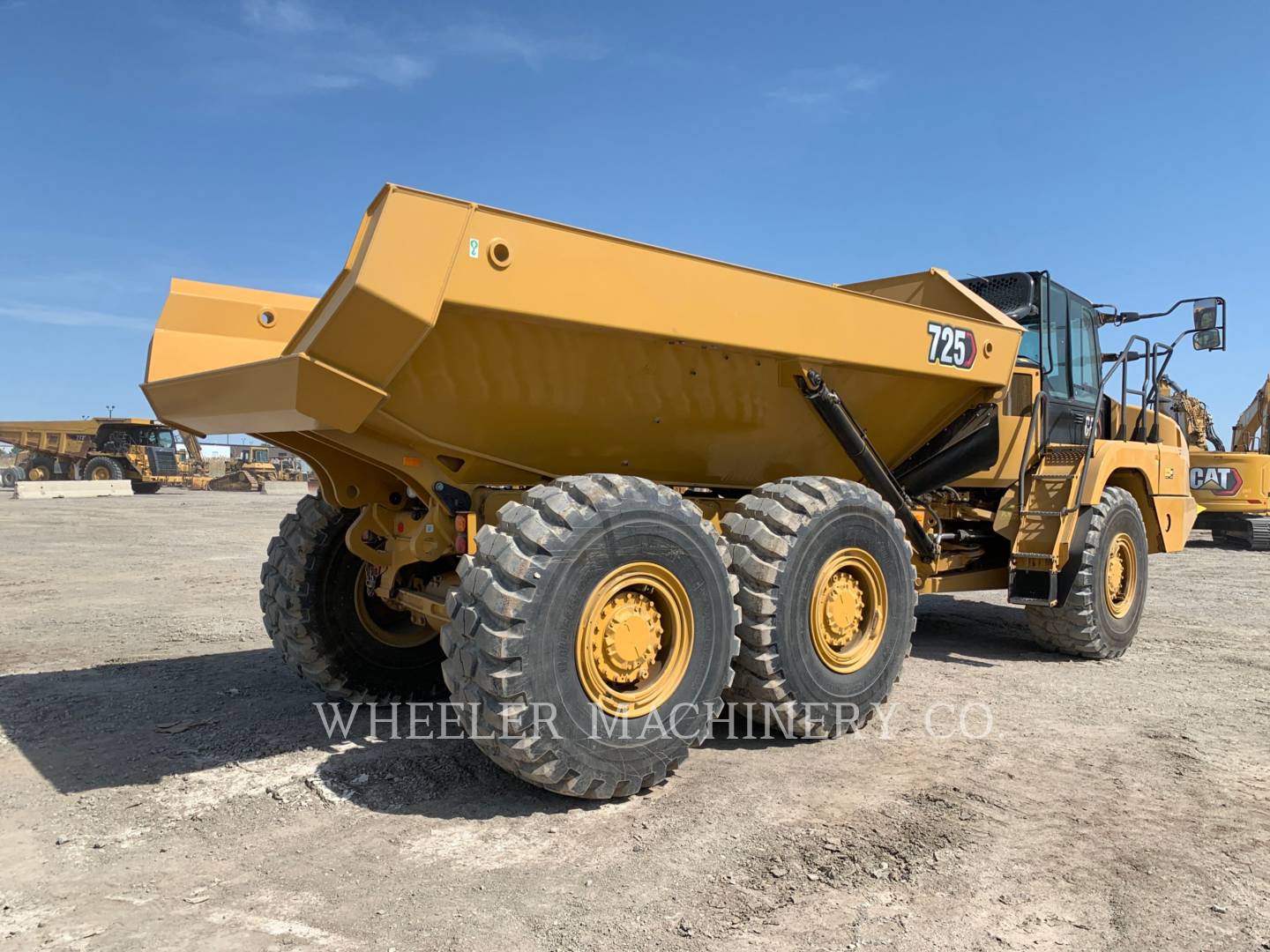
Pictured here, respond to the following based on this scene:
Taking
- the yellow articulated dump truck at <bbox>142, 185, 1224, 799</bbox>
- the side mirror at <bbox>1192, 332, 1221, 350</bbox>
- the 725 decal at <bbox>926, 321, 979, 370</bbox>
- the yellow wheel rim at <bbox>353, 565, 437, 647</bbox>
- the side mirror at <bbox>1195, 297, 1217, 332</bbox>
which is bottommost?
the yellow wheel rim at <bbox>353, 565, 437, 647</bbox>

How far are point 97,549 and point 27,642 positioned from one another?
25.5 ft

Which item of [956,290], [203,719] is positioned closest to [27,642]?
[203,719]

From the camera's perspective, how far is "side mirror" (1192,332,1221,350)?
604 centimetres

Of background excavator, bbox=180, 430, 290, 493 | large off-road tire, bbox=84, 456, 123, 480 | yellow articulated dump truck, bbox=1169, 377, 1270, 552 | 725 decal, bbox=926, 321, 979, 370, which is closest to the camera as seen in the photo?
725 decal, bbox=926, 321, 979, 370

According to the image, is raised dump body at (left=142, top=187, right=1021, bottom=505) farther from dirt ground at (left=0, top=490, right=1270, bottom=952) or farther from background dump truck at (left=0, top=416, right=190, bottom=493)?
background dump truck at (left=0, top=416, right=190, bottom=493)

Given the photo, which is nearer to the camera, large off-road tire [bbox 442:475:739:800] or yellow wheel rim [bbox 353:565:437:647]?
large off-road tire [bbox 442:475:739:800]

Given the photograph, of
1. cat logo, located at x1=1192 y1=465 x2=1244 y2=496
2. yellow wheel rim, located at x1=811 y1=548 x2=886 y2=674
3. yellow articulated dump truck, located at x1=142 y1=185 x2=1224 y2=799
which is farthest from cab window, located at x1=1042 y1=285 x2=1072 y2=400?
cat logo, located at x1=1192 y1=465 x2=1244 y2=496

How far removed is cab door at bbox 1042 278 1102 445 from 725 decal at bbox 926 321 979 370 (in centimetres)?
143

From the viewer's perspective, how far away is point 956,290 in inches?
219

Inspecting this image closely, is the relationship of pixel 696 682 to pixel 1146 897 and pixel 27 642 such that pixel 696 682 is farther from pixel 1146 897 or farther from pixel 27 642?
pixel 27 642

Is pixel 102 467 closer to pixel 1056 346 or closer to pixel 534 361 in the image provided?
pixel 1056 346

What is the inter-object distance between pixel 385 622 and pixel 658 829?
2337 mm

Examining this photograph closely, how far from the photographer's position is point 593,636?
3416 mm

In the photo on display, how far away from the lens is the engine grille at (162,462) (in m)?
34.5
